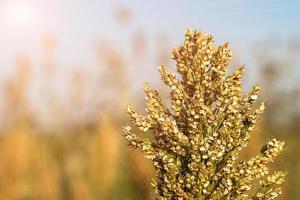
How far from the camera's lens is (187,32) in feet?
19.1

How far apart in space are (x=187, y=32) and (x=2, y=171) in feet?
34.2

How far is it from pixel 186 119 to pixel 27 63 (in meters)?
10.5

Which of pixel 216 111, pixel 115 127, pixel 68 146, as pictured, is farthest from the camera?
pixel 68 146

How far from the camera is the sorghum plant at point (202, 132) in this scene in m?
5.28

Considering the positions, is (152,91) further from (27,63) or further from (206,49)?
(27,63)

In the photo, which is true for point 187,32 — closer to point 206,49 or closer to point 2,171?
point 206,49

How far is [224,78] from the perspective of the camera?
5590mm

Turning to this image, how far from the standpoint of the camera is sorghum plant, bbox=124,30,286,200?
208 inches

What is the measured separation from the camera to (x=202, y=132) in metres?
5.45

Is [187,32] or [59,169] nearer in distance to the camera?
[187,32]

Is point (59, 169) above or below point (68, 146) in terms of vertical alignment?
below

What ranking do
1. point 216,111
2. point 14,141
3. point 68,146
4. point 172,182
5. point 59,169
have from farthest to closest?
1. point 68,146
2. point 59,169
3. point 14,141
4. point 216,111
5. point 172,182

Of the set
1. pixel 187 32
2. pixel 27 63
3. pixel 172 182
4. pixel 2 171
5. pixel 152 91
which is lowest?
pixel 172 182

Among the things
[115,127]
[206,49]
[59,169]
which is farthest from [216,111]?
[59,169]
